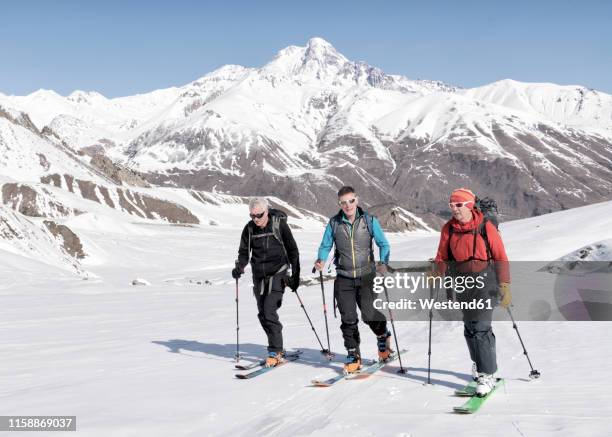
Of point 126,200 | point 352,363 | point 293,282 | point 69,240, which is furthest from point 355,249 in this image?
point 126,200

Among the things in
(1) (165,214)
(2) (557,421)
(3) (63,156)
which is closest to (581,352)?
(2) (557,421)

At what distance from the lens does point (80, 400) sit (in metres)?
7.92

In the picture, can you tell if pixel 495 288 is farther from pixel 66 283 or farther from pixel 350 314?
pixel 66 283

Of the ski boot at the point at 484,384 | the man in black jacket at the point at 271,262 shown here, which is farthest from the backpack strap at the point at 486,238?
the man in black jacket at the point at 271,262

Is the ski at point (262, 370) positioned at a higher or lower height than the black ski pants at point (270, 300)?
lower

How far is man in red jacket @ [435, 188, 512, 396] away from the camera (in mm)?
7688

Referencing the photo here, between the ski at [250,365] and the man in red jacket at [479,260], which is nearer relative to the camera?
the man in red jacket at [479,260]

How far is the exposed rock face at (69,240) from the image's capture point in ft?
187

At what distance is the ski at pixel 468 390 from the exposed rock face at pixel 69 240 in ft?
175

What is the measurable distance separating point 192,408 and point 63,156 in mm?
172951

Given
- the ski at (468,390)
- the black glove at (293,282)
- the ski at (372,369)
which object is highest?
the black glove at (293,282)

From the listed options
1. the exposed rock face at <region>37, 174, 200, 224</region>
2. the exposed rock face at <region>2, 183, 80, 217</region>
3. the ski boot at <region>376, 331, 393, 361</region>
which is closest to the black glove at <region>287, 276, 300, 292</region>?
the ski boot at <region>376, 331, 393, 361</region>

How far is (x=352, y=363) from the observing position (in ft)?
30.4

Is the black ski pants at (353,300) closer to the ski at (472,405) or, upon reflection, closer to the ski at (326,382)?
the ski at (326,382)
